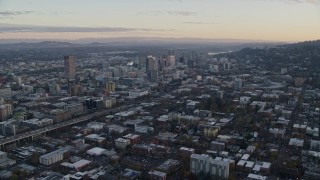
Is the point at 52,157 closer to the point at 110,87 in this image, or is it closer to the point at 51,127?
the point at 51,127

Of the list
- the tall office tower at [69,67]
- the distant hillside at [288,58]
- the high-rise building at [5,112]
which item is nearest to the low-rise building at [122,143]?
the high-rise building at [5,112]

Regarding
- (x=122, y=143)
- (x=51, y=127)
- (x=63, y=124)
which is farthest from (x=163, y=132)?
(x=51, y=127)

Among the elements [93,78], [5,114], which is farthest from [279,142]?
[93,78]

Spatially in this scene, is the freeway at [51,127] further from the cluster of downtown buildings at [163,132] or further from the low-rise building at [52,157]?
the low-rise building at [52,157]

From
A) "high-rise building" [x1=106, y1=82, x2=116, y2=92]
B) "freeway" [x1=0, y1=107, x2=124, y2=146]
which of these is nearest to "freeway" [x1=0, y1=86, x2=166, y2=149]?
"freeway" [x1=0, y1=107, x2=124, y2=146]

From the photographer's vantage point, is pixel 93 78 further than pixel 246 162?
Yes

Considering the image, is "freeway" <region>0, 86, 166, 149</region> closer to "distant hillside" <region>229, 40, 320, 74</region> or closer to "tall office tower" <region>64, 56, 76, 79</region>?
"tall office tower" <region>64, 56, 76, 79</region>

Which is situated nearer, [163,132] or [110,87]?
[163,132]

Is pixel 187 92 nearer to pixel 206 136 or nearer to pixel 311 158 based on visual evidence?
pixel 206 136
